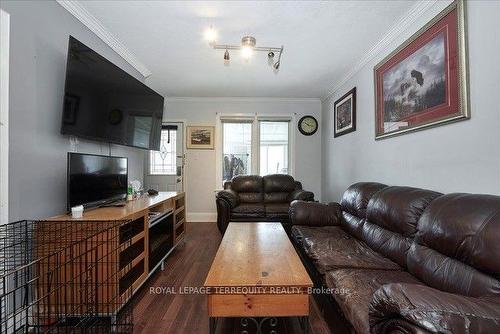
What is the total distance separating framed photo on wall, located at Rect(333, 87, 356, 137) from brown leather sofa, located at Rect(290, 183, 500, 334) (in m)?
1.32

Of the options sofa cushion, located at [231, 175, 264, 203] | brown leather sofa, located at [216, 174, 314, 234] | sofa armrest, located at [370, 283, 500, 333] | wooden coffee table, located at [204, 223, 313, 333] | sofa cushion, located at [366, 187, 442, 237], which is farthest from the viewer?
sofa cushion, located at [231, 175, 264, 203]

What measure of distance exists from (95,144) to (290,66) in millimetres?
2551

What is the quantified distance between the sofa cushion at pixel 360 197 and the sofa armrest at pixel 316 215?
165 millimetres

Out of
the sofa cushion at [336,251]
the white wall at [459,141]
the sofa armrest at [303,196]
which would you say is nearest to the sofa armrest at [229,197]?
the sofa armrest at [303,196]

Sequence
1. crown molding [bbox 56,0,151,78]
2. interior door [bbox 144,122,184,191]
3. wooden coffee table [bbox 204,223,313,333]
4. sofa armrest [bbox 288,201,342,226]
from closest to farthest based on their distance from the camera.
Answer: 1. wooden coffee table [bbox 204,223,313,333]
2. crown molding [bbox 56,0,151,78]
3. sofa armrest [bbox 288,201,342,226]
4. interior door [bbox 144,122,184,191]

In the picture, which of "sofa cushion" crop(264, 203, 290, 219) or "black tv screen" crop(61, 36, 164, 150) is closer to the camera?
"black tv screen" crop(61, 36, 164, 150)

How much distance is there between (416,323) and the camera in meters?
0.83

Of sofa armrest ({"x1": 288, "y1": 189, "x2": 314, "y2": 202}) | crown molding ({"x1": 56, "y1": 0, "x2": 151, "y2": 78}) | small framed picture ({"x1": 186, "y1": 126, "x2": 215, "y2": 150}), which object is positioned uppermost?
crown molding ({"x1": 56, "y1": 0, "x2": 151, "y2": 78})

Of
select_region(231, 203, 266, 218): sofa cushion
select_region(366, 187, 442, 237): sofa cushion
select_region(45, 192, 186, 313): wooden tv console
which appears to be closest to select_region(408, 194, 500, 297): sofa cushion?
select_region(366, 187, 442, 237): sofa cushion

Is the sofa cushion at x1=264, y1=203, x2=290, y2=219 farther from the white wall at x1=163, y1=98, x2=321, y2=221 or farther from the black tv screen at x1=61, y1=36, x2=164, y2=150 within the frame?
the black tv screen at x1=61, y1=36, x2=164, y2=150

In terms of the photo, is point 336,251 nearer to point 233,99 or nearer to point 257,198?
point 257,198

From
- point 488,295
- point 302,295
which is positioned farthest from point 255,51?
point 488,295

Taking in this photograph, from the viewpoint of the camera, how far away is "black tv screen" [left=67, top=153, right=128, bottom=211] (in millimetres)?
1951

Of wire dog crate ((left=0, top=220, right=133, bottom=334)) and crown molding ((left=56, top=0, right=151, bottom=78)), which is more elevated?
crown molding ((left=56, top=0, right=151, bottom=78))
